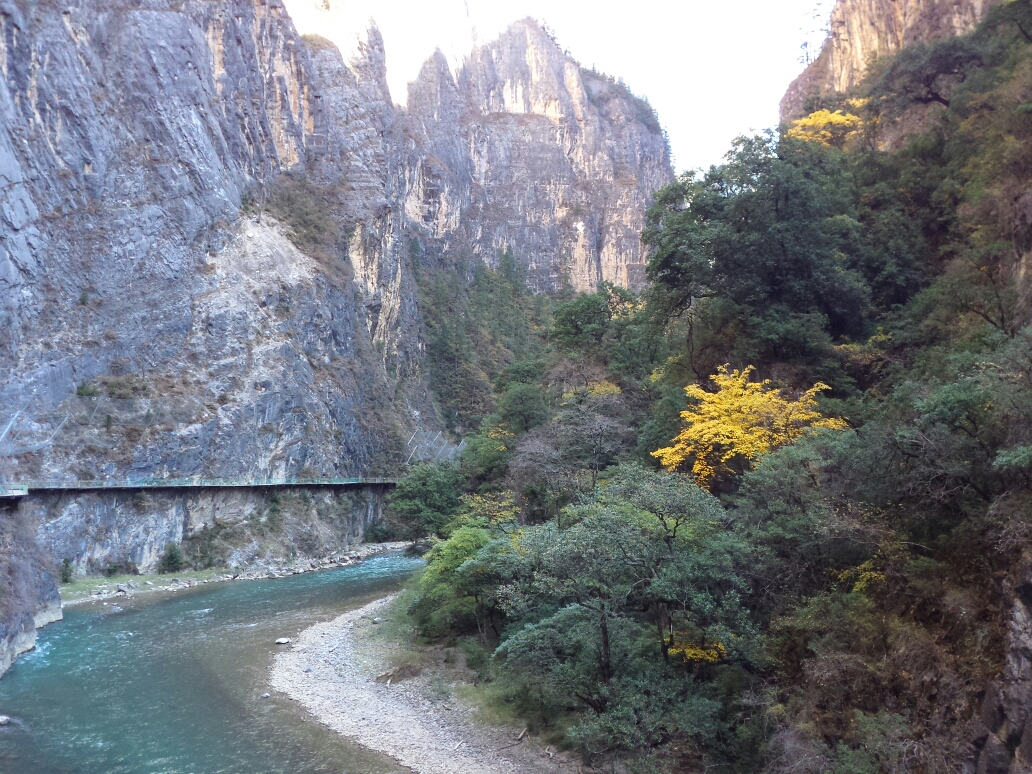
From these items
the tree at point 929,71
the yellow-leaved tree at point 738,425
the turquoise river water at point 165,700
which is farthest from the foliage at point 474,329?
the yellow-leaved tree at point 738,425

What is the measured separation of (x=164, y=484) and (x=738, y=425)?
99.3ft

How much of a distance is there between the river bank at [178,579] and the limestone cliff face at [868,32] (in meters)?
33.5

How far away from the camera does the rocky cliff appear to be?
3478 centimetres

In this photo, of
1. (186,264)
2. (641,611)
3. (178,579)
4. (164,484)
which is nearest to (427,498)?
(178,579)

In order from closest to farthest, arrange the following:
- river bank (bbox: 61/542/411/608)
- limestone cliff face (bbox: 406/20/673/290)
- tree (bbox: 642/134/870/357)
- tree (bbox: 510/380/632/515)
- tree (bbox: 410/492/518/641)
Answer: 1. tree (bbox: 410/492/518/641)
2. tree (bbox: 642/134/870/357)
3. tree (bbox: 510/380/632/515)
4. river bank (bbox: 61/542/411/608)
5. limestone cliff face (bbox: 406/20/673/290)

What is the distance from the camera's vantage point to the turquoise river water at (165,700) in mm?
13617

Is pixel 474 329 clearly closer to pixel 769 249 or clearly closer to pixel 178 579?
pixel 178 579

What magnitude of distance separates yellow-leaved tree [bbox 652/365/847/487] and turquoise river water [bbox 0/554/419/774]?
342 inches

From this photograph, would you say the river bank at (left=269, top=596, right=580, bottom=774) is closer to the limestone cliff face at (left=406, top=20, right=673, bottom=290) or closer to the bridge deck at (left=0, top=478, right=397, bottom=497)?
the bridge deck at (left=0, top=478, right=397, bottom=497)

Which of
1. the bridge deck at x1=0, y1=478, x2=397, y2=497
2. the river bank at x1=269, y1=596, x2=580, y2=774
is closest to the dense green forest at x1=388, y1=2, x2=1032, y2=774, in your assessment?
the river bank at x1=269, y1=596, x2=580, y2=774

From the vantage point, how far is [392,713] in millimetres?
16297

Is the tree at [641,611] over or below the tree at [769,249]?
below

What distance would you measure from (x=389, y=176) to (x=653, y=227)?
48372mm

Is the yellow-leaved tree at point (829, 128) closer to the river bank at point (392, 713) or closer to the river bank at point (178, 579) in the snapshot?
the river bank at point (392, 713)
